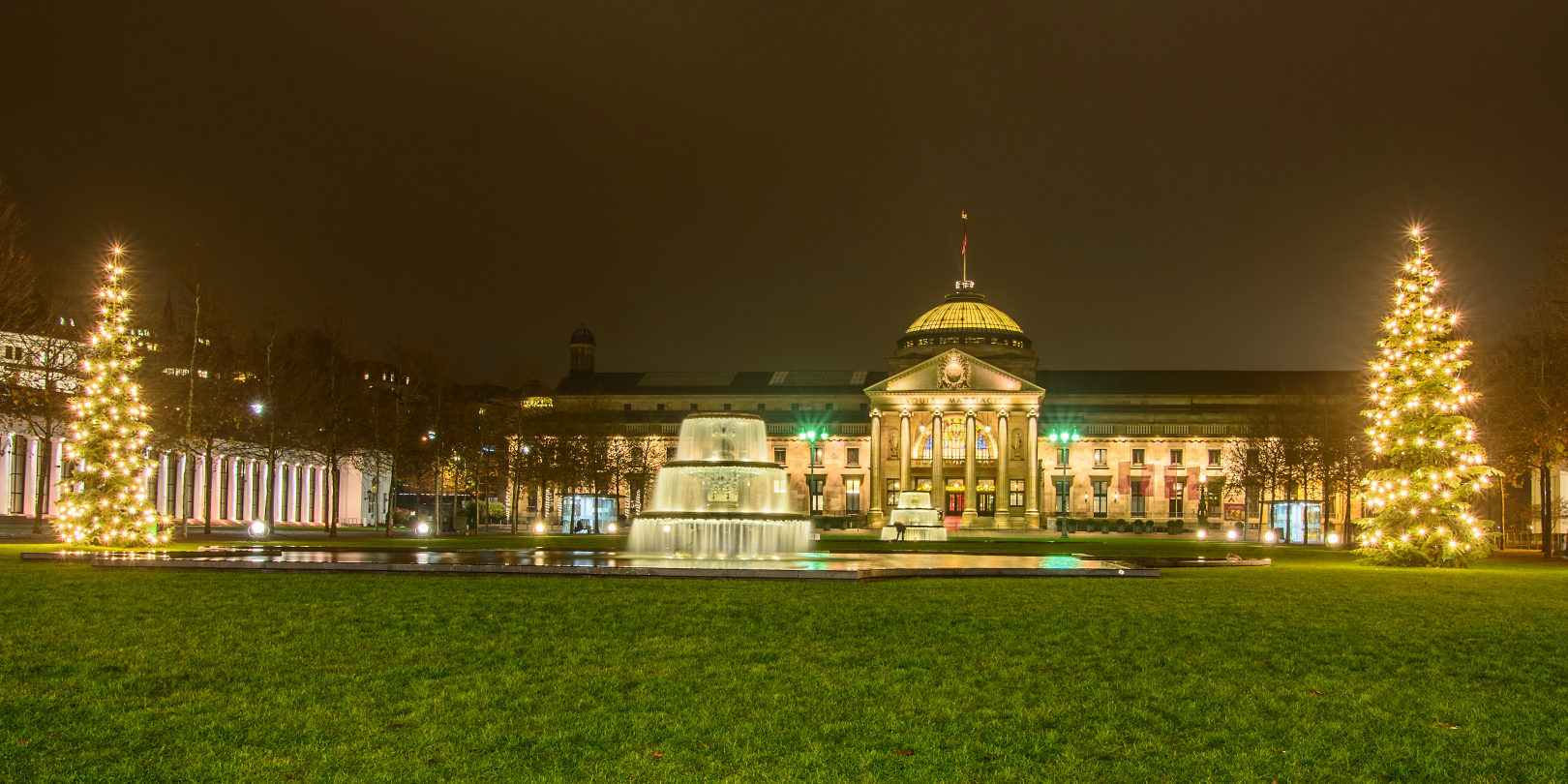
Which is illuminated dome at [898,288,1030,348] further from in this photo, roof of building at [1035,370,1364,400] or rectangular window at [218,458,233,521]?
rectangular window at [218,458,233,521]

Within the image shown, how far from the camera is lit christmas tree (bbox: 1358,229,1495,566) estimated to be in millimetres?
29531

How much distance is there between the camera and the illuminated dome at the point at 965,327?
342 ft

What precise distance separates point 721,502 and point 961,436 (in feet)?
226

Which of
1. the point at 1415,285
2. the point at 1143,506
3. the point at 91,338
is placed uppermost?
the point at 1415,285

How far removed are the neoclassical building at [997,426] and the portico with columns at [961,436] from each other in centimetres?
11

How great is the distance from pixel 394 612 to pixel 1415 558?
85.3 feet

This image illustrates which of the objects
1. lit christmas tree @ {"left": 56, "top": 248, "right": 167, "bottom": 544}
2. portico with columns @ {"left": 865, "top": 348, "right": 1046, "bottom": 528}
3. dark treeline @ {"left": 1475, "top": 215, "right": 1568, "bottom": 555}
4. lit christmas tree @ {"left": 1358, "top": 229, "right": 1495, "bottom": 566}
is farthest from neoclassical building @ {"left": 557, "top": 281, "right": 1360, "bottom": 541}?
lit christmas tree @ {"left": 56, "top": 248, "right": 167, "bottom": 544}

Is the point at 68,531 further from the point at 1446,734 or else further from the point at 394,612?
the point at 1446,734

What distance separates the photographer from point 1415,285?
30.6 metres

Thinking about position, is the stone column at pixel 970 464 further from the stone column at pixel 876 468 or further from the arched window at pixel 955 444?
the stone column at pixel 876 468

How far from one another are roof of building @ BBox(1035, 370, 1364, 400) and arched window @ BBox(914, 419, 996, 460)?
11603 mm

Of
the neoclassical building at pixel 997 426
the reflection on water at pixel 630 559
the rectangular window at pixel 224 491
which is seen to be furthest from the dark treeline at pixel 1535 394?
the rectangular window at pixel 224 491

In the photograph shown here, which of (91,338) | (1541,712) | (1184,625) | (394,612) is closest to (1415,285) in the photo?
(1184,625)

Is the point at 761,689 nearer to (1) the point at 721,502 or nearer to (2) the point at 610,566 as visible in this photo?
(2) the point at 610,566
